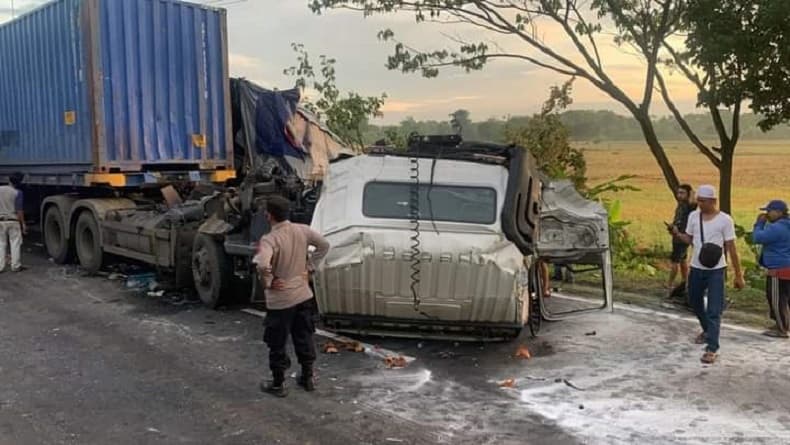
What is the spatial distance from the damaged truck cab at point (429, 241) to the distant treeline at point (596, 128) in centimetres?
227

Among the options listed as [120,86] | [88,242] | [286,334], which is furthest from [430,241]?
[88,242]

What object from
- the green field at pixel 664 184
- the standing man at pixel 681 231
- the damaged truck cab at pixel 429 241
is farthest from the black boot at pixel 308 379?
the green field at pixel 664 184

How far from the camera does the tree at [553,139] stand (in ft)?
44.5

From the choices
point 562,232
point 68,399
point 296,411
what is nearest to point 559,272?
point 562,232

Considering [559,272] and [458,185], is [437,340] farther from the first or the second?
[559,272]

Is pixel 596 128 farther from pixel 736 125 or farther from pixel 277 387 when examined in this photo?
pixel 277 387

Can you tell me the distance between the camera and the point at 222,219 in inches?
348

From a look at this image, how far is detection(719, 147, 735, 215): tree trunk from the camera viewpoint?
37.3 feet

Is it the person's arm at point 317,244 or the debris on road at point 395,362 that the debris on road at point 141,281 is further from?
the person's arm at point 317,244

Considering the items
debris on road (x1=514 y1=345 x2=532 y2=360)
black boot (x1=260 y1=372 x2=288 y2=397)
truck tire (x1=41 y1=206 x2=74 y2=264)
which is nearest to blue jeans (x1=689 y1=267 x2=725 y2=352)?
debris on road (x1=514 y1=345 x2=532 y2=360)

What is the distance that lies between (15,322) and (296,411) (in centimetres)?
439

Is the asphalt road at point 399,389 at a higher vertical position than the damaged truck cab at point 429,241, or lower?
lower

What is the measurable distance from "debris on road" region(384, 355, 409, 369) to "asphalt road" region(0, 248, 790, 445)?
0.09 m

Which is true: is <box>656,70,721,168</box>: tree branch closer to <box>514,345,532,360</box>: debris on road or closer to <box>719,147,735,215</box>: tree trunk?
<box>719,147,735,215</box>: tree trunk
